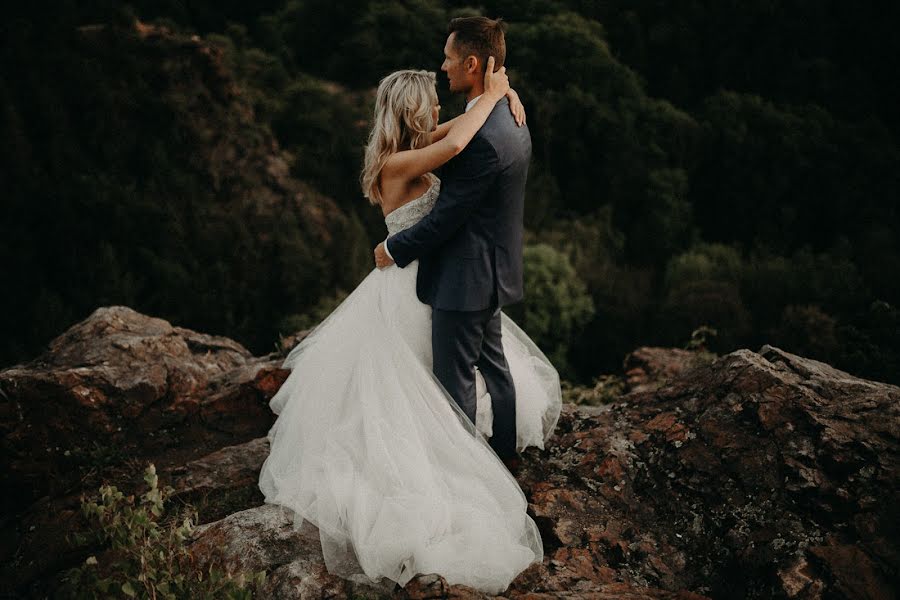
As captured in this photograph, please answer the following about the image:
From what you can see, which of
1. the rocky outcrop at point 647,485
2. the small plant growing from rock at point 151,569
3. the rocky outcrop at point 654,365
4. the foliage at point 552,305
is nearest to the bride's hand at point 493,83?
the rocky outcrop at point 647,485

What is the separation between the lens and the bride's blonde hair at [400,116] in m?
3.11

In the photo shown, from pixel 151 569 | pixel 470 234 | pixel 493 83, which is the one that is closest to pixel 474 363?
pixel 470 234

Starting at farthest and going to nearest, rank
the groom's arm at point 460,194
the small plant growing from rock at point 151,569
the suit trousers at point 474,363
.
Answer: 1. the suit trousers at point 474,363
2. the groom's arm at point 460,194
3. the small plant growing from rock at point 151,569

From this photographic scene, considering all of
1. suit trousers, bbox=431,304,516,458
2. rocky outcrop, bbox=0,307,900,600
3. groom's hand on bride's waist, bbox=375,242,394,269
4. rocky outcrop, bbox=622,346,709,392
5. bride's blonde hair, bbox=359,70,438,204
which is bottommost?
rocky outcrop, bbox=622,346,709,392

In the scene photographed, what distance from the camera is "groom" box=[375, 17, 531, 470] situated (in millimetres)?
2986

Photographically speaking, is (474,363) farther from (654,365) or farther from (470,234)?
(654,365)

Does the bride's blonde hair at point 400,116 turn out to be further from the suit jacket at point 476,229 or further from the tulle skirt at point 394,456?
the tulle skirt at point 394,456

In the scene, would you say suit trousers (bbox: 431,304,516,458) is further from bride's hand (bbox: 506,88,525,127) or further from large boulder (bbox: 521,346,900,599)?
bride's hand (bbox: 506,88,525,127)

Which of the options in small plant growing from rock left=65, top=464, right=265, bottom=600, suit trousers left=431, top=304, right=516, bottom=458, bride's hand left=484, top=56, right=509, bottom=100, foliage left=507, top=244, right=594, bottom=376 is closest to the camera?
small plant growing from rock left=65, top=464, right=265, bottom=600

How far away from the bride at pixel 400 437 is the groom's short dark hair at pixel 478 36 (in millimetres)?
110

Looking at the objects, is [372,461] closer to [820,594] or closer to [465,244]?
[465,244]

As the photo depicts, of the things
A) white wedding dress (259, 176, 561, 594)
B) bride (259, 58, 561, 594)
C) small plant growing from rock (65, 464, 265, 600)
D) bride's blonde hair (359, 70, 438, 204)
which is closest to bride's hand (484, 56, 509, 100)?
bride (259, 58, 561, 594)

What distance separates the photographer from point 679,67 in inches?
1284

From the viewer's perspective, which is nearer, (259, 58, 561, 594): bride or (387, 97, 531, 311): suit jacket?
(259, 58, 561, 594): bride
